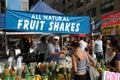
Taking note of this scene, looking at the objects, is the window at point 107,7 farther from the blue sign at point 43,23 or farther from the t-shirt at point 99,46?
the blue sign at point 43,23

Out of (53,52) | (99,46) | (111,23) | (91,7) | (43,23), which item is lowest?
(99,46)

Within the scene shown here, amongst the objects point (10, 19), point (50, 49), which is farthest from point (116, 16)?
point (10, 19)

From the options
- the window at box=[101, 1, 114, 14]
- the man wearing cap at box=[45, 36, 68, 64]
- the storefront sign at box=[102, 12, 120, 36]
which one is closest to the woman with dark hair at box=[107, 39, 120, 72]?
the man wearing cap at box=[45, 36, 68, 64]

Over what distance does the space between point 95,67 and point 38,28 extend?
2.10 meters

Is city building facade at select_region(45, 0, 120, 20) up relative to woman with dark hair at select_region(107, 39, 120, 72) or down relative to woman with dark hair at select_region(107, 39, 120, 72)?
up

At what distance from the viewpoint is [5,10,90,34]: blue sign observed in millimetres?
8805

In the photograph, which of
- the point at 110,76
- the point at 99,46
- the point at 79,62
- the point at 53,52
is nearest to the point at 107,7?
the point at 99,46

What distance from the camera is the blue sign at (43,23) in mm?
8805

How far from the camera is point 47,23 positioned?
9.38 meters

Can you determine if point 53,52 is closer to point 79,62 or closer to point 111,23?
point 79,62

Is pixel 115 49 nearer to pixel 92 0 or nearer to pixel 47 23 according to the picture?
pixel 47 23

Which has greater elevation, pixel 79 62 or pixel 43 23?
pixel 43 23

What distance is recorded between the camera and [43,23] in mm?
9305

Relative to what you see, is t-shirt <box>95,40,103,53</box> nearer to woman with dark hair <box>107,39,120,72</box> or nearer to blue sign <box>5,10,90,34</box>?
blue sign <box>5,10,90,34</box>
